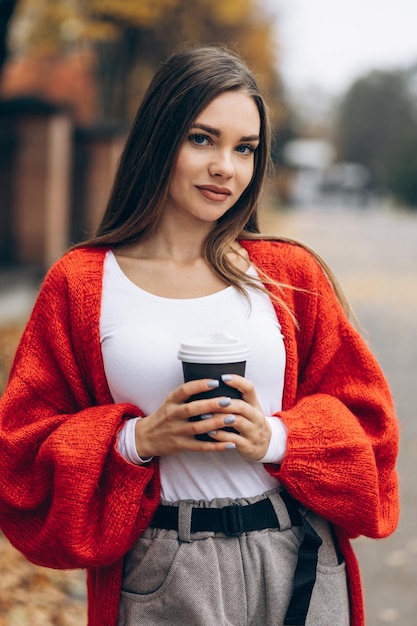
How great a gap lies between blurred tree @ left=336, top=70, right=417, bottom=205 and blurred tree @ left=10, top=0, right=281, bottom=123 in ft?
156

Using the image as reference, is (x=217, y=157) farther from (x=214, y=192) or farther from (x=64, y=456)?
(x=64, y=456)

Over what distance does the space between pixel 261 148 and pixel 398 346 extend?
865 cm

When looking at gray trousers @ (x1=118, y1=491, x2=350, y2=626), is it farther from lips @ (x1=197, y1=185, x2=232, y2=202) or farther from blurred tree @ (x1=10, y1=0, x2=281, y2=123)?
blurred tree @ (x1=10, y1=0, x2=281, y2=123)

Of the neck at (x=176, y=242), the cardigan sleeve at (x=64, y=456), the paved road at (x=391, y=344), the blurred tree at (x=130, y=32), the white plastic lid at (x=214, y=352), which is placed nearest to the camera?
the white plastic lid at (x=214, y=352)

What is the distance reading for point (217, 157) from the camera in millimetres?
2137

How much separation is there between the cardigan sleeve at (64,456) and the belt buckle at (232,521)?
17 cm

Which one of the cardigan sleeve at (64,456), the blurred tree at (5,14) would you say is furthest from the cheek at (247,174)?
the blurred tree at (5,14)

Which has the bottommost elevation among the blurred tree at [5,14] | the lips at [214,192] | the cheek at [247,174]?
the lips at [214,192]

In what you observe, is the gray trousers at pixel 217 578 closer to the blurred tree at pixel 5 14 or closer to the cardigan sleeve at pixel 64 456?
the cardigan sleeve at pixel 64 456

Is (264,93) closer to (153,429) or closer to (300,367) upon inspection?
(300,367)

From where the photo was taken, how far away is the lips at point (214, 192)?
7.11 ft

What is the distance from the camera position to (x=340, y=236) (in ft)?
96.3

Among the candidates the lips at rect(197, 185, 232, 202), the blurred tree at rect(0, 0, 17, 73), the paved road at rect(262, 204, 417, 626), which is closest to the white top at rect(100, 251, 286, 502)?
the lips at rect(197, 185, 232, 202)

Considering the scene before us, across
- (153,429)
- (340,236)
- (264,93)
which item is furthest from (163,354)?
(340,236)
